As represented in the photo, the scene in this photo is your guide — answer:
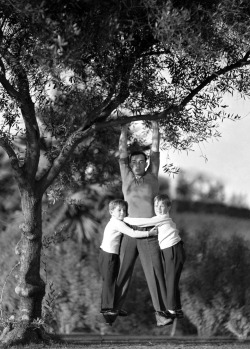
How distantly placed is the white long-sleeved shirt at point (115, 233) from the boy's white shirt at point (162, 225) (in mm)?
132

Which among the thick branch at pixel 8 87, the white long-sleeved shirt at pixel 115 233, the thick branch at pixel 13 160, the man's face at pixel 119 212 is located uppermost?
the thick branch at pixel 8 87

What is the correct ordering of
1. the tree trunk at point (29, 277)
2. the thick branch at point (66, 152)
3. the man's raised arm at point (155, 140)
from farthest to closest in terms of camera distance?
the tree trunk at point (29, 277)
the thick branch at point (66, 152)
the man's raised arm at point (155, 140)

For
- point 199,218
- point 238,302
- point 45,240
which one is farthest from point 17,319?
point 199,218

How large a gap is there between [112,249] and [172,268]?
1.06 m

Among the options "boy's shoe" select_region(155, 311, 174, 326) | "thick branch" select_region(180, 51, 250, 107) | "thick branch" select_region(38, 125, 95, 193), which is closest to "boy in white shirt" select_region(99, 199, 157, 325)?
"boy's shoe" select_region(155, 311, 174, 326)

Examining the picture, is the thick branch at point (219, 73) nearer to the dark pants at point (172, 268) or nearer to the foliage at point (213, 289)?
the dark pants at point (172, 268)

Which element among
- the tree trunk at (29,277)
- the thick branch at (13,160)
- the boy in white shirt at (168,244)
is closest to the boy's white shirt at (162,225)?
the boy in white shirt at (168,244)

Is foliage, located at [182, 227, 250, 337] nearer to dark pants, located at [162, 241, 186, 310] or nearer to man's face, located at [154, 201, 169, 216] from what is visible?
dark pants, located at [162, 241, 186, 310]

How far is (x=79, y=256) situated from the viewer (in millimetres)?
23641

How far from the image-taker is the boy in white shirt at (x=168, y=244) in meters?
13.8

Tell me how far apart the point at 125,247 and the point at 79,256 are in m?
9.67

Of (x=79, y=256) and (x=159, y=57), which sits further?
(x=79, y=256)

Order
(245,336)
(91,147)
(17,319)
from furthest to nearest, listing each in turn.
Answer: (245,336)
(91,147)
(17,319)

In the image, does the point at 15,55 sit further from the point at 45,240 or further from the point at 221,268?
the point at 221,268
